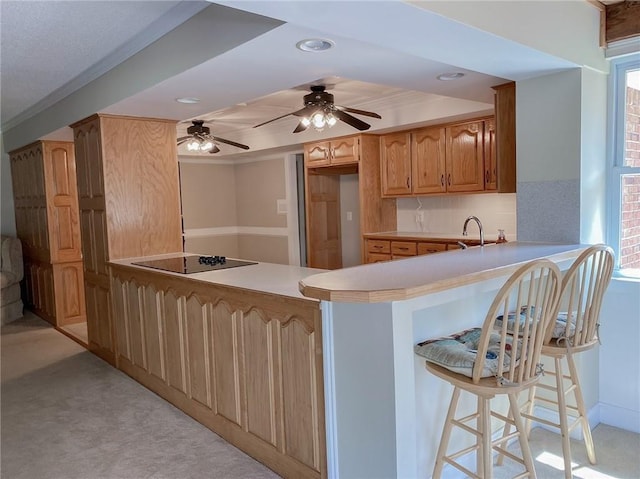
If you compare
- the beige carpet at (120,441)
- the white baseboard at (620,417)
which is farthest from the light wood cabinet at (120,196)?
the white baseboard at (620,417)

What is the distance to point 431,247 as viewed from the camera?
4.72 metres

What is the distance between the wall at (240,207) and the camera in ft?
23.4

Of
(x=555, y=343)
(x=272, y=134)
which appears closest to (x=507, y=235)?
(x=555, y=343)

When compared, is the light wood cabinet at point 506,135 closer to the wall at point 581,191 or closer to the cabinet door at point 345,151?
the wall at point 581,191

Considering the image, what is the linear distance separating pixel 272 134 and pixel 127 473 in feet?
15.5

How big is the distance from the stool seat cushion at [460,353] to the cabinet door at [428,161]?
3.16 meters

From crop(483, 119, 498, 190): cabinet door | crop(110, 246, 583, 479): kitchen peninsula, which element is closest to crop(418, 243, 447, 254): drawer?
crop(483, 119, 498, 190): cabinet door

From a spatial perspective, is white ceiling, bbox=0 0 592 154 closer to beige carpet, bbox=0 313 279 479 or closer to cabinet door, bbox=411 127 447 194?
cabinet door, bbox=411 127 447 194

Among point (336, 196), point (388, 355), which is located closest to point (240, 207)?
point (336, 196)

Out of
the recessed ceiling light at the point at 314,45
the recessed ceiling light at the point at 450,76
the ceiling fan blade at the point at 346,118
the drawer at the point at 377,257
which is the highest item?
the recessed ceiling light at the point at 450,76

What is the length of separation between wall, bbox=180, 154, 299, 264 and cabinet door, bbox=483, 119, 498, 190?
10.6ft

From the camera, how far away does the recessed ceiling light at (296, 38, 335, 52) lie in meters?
2.09

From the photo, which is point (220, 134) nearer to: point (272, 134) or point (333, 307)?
point (272, 134)

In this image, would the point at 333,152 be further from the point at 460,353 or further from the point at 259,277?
the point at 460,353
